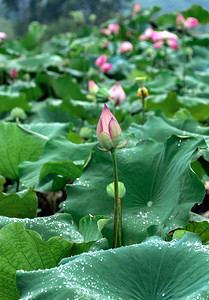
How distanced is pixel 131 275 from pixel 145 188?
0.34 meters

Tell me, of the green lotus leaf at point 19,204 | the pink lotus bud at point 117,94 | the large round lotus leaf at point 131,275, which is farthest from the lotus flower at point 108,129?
the pink lotus bud at point 117,94

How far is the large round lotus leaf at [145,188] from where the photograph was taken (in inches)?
33.1

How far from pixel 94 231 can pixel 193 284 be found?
0.75 ft

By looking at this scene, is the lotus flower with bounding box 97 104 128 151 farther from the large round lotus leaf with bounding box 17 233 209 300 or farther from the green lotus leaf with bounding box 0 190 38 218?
the green lotus leaf with bounding box 0 190 38 218

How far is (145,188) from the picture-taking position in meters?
0.97

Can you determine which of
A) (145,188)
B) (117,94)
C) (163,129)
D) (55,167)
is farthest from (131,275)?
(117,94)

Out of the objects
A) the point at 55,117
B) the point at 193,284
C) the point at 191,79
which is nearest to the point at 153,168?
the point at 193,284

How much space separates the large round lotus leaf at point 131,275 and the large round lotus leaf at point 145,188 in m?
0.12

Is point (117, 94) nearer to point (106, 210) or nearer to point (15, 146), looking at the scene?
point (15, 146)

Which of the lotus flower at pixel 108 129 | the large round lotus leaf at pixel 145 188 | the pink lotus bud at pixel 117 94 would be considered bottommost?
the pink lotus bud at pixel 117 94

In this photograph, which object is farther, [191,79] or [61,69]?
[61,69]

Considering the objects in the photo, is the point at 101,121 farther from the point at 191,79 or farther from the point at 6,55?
the point at 6,55

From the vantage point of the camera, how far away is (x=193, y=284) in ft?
2.02

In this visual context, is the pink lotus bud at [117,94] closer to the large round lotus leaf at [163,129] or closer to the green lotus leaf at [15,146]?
the large round lotus leaf at [163,129]
